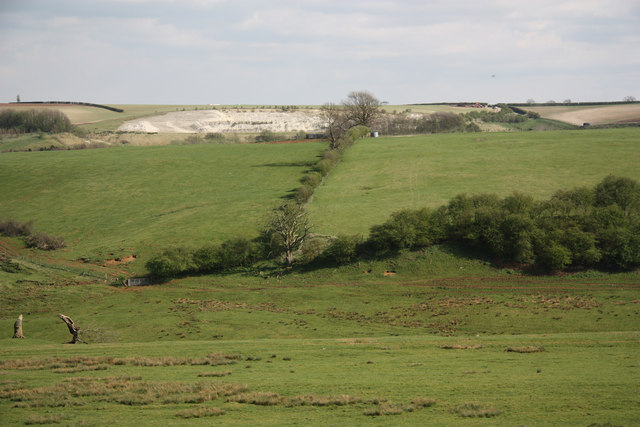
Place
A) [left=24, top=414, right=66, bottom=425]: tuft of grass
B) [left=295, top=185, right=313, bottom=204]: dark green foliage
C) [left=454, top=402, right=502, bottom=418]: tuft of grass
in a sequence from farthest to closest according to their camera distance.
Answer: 1. [left=295, top=185, right=313, bottom=204]: dark green foliage
2. [left=454, top=402, right=502, bottom=418]: tuft of grass
3. [left=24, top=414, right=66, bottom=425]: tuft of grass

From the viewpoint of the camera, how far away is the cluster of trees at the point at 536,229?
60.0m

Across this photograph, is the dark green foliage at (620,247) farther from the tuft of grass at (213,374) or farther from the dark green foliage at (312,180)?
the dark green foliage at (312,180)

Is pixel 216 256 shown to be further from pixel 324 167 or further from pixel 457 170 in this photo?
pixel 457 170

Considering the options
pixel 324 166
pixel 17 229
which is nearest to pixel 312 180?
pixel 324 166

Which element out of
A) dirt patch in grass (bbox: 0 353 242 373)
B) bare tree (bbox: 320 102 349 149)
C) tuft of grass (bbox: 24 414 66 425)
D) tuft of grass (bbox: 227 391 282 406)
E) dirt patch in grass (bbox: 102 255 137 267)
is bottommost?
dirt patch in grass (bbox: 102 255 137 267)

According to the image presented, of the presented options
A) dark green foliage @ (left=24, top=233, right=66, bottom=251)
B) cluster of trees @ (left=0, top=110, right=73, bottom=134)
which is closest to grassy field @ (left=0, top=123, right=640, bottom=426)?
dark green foliage @ (left=24, top=233, right=66, bottom=251)

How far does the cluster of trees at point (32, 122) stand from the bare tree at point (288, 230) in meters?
127

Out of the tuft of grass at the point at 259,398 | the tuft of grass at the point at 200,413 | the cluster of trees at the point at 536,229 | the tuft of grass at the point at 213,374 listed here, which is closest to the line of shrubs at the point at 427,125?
the cluster of trees at the point at 536,229

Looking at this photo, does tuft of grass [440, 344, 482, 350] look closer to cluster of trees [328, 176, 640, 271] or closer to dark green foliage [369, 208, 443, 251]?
cluster of trees [328, 176, 640, 271]

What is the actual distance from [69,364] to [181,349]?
771 centimetres

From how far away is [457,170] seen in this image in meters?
104

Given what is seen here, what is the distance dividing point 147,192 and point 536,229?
7414 cm

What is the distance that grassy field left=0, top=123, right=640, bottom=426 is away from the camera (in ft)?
72.5

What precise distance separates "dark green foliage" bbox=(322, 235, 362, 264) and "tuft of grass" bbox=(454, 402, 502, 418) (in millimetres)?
44899
